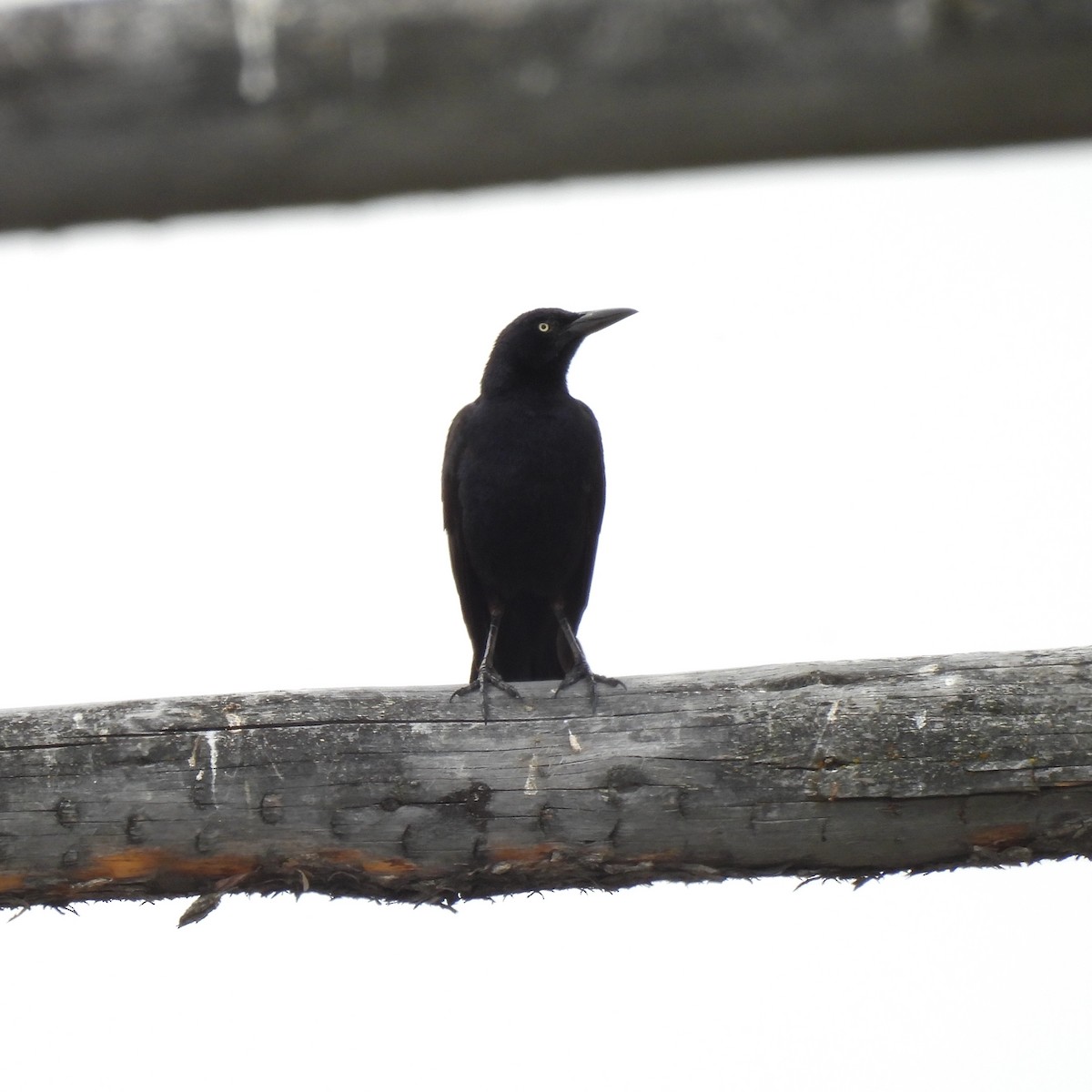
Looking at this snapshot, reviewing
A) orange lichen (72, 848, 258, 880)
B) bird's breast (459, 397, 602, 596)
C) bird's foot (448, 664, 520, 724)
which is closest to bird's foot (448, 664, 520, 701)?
bird's foot (448, 664, 520, 724)

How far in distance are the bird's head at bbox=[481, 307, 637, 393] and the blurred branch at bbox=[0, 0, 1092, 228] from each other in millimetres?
4141

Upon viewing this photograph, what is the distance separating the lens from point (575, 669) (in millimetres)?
3717

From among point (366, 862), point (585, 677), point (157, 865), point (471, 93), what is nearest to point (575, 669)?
point (585, 677)

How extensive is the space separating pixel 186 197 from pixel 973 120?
39 cm

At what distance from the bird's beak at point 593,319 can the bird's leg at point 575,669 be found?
3.42 ft

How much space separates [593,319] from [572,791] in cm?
261

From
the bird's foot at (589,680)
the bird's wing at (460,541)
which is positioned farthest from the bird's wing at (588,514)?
the bird's foot at (589,680)

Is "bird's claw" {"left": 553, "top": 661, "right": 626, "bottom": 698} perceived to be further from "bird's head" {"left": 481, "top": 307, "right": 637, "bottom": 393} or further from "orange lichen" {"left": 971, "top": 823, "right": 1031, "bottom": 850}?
"bird's head" {"left": 481, "top": 307, "right": 637, "bottom": 393}

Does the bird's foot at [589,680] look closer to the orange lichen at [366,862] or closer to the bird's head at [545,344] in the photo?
the orange lichen at [366,862]

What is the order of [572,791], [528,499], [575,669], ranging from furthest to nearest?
[528,499], [575,669], [572,791]

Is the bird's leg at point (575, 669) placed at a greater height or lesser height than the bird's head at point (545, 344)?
lesser

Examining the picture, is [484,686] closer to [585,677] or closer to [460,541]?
[585,677]

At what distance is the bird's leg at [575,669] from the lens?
289 centimetres

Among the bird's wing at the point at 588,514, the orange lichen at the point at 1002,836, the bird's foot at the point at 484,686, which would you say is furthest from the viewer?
the bird's wing at the point at 588,514
